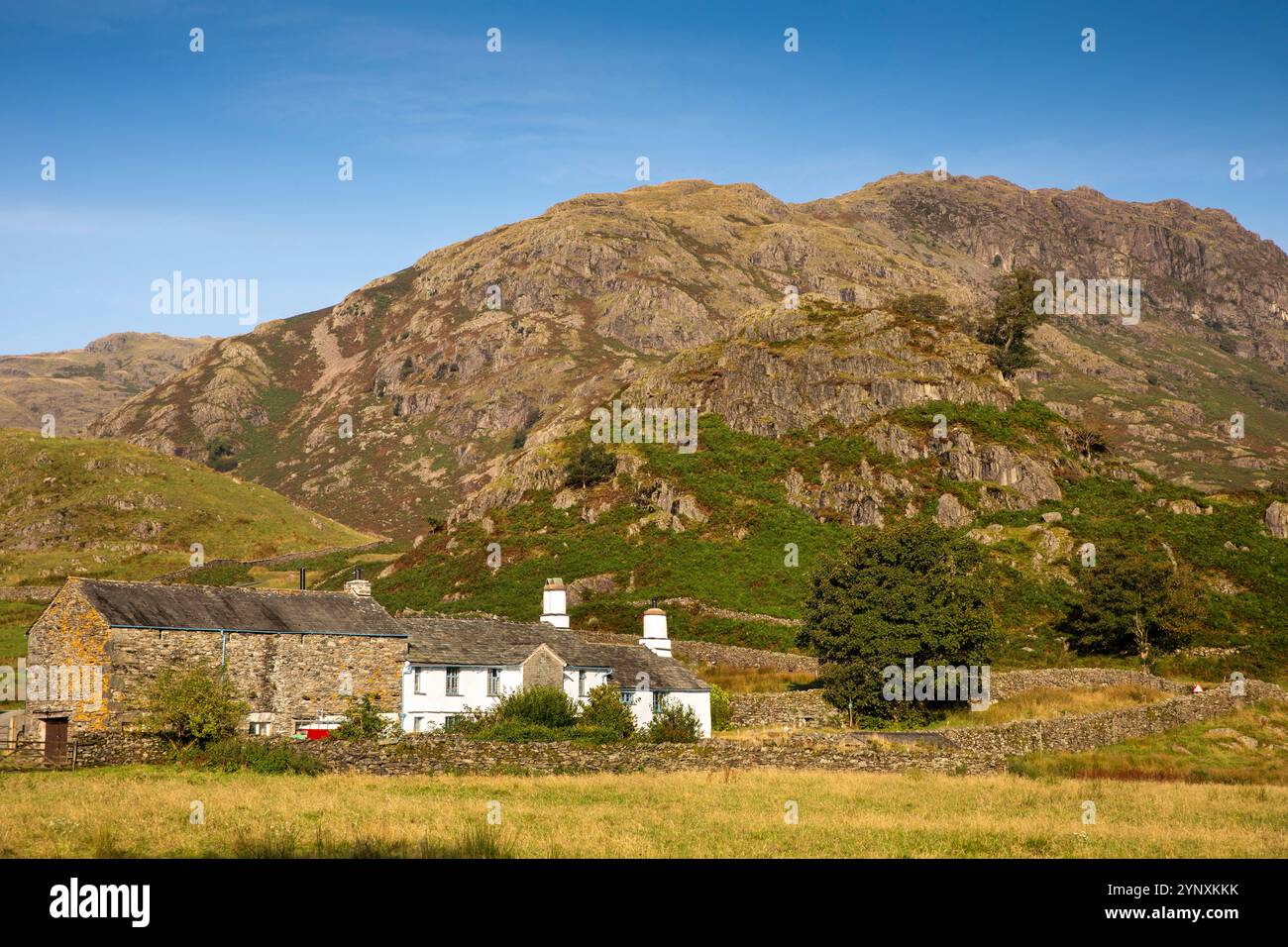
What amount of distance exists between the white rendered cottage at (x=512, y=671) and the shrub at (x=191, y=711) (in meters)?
12.3

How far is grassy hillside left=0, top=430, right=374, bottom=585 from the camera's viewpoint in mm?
133000

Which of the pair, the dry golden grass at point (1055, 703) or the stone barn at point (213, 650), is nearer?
the stone barn at point (213, 650)

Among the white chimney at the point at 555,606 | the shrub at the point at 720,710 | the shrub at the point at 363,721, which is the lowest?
the shrub at the point at 720,710

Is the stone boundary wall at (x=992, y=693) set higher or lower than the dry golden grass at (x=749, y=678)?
higher

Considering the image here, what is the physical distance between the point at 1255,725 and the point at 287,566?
103941 mm

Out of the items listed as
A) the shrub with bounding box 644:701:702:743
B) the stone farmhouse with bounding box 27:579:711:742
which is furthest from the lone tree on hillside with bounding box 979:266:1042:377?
the shrub with bounding box 644:701:702:743

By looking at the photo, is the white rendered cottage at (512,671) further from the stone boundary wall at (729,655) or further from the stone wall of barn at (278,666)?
the stone boundary wall at (729,655)

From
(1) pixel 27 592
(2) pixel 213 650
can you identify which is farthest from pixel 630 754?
(1) pixel 27 592

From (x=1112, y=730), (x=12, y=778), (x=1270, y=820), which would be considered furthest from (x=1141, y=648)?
(x=12, y=778)

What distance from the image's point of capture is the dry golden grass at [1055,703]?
49688 mm

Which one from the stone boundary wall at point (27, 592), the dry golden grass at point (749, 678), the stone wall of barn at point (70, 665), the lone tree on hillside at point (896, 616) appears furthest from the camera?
the stone boundary wall at point (27, 592)

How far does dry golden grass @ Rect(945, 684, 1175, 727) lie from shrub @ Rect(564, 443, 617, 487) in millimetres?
55043

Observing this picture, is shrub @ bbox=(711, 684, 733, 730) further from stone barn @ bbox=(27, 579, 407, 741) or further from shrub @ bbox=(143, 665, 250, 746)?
shrub @ bbox=(143, 665, 250, 746)

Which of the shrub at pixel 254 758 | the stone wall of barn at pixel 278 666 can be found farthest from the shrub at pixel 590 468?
the shrub at pixel 254 758
